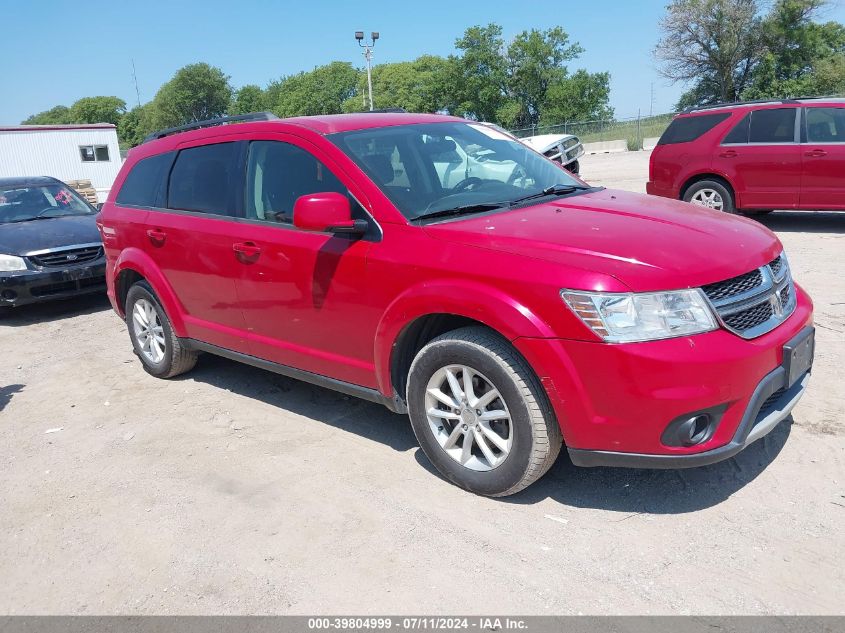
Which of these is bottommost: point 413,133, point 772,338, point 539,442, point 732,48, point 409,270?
point 539,442

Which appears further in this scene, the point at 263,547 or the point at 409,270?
the point at 409,270

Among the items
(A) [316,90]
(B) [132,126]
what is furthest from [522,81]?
(B) [132,126]

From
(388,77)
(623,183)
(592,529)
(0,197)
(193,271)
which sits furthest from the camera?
(388,77)

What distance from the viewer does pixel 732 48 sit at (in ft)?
168

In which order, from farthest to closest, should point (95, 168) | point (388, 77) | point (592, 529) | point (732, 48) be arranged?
point (388, 77)
point (732, 48)
point (95, 168)
point (592, 529)

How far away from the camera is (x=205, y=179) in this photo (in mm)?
5055

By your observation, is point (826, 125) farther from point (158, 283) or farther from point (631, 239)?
point (158, 283)

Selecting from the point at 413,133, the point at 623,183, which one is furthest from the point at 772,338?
the point at 623,183

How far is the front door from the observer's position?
157 inches

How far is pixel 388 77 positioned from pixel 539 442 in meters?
121

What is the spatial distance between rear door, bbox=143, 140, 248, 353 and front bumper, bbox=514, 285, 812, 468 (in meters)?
2.28

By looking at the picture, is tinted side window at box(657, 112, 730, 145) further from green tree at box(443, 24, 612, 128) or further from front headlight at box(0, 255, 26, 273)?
green tree at box(443, 24, 612, 128)

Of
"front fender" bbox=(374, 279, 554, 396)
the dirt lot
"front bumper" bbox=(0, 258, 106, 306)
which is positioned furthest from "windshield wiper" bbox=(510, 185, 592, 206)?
"front bumper" bbox=(0, 258, 106, 306)

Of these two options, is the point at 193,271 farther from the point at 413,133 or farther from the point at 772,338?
the point at 772,338
